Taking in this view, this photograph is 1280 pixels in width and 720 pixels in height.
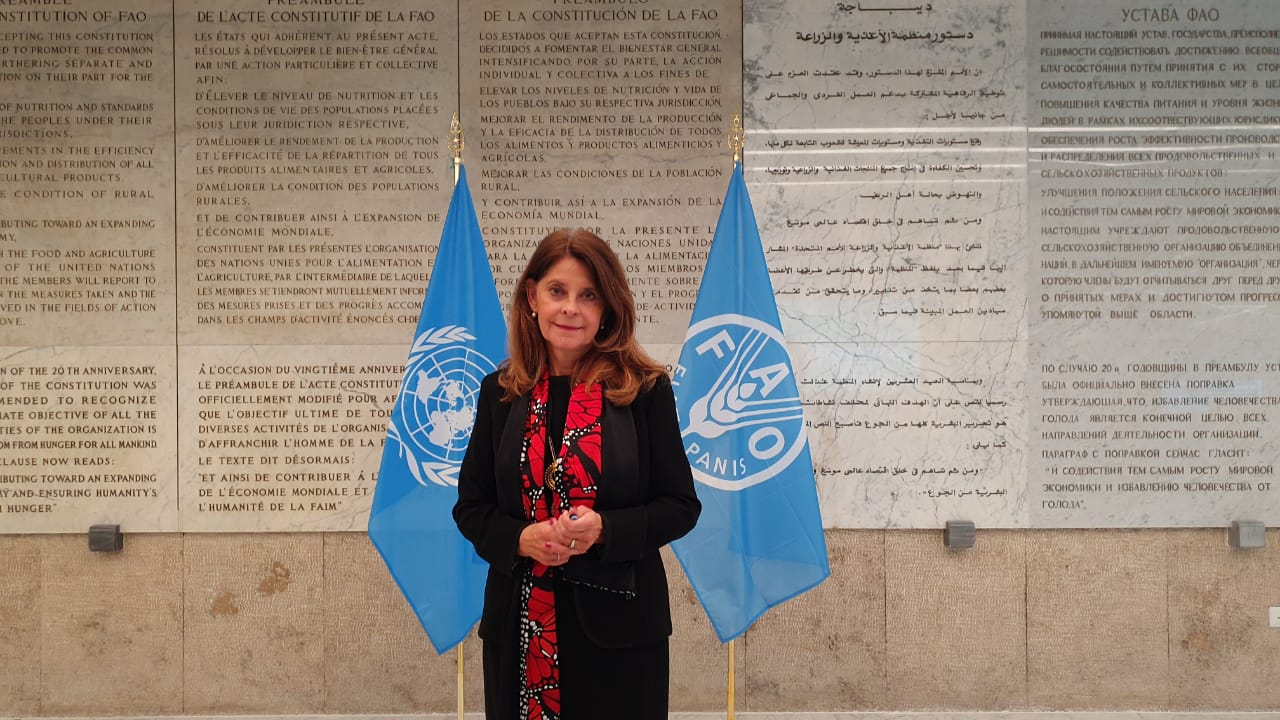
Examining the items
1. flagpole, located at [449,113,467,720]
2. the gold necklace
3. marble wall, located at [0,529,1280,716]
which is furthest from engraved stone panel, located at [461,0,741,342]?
the gold necklace

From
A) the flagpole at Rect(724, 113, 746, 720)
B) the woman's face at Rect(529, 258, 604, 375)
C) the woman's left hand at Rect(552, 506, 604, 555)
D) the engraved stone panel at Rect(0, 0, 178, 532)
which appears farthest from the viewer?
the engraved stone panel at Rect(0, 0, 178, 532)

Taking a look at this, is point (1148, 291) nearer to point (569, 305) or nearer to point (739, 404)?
point (739, 404)

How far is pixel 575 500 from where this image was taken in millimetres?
1792

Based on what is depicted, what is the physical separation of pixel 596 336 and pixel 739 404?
3.95 feet

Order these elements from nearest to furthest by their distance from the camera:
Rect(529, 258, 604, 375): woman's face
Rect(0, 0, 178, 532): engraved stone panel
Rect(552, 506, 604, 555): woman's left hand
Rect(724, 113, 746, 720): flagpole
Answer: Rect(552, 506, 604, 555): woman's left hand
Rect(529, 258, 604, 375): woman's face
Rect(724, 113, 746, 720): flagpole
Rect(0, 0, 178, 532): engraved stone panel

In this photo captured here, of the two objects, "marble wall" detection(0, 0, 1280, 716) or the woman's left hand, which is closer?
the woman's left hand

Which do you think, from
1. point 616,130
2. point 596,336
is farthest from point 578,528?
point 616,130

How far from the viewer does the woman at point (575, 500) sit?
1762 mm

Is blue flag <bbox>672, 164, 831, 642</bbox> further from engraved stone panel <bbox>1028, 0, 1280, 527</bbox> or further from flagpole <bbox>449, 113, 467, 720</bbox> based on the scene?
engraved stone panel <bbox>1028, 0, 1280, 527</bbox>

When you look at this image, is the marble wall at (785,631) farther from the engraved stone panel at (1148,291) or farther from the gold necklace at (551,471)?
the gold necklace at (551,471)

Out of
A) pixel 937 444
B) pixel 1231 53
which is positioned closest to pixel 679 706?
pixel 937 444

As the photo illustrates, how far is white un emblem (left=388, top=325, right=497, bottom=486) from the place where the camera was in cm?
302

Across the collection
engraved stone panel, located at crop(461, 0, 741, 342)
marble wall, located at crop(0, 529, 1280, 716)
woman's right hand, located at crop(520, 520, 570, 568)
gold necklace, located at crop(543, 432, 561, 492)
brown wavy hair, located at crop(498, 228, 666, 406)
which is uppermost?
engraved stone panel, located at crop(461, 0, 741, 342)

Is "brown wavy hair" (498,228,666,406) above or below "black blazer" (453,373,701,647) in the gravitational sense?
above
